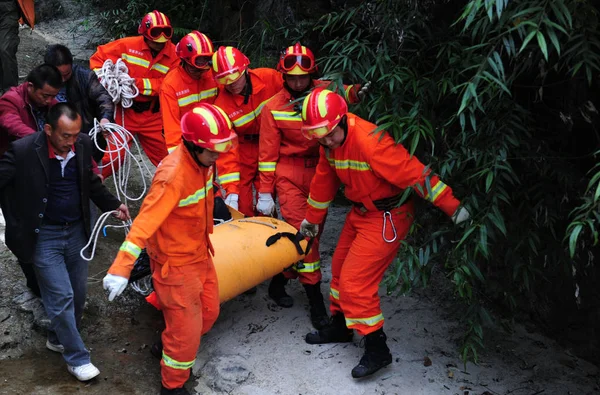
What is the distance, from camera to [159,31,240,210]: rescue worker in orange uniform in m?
4.71

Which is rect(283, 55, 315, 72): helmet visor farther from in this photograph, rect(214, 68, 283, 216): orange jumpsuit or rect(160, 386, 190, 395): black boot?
rect(160, 386, 190, 395): black boot

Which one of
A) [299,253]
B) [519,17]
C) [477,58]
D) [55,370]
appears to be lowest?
[55,370]

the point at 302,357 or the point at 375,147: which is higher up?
the point at 375,147

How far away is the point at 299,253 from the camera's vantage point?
4305 millimetres

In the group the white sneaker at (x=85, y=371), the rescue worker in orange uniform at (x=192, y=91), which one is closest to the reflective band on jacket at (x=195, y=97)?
the rescue worker in orange uniform at (x=192, y=91)

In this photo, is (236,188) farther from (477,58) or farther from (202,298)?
(477,58)

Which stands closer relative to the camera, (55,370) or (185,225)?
(185,225)

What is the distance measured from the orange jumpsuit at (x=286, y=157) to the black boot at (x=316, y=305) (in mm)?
106

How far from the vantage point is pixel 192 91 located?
4949 millimetres

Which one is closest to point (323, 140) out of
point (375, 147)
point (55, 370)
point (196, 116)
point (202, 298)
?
point (375, 147)

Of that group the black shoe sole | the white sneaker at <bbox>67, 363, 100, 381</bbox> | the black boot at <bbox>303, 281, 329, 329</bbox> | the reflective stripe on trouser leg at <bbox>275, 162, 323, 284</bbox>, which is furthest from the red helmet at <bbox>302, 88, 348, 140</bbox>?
the white sneaker at <bbox>67, 363, 100, 381</bbox>

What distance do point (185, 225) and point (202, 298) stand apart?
1.62 feet

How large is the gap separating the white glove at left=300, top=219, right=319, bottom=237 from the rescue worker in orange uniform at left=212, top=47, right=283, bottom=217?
0.76 m

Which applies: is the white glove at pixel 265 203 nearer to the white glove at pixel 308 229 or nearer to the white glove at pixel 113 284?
the white glove at pixel 308 229
